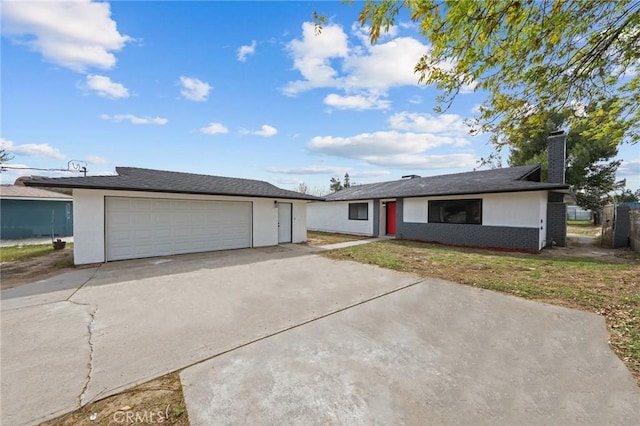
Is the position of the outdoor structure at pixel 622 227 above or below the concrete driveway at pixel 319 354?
above

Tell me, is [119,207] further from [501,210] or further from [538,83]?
[501,210]

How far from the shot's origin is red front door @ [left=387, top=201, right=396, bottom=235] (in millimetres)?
16172

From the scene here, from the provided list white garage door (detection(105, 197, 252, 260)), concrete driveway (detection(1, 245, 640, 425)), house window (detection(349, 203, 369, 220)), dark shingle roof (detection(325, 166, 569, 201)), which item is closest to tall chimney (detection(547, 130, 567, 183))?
dark shingle roof (detection(325, 166, 569, 201))

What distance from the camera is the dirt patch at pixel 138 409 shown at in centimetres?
206

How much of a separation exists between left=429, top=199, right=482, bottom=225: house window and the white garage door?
9.31 m

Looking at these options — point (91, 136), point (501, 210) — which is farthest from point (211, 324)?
point (91, 136)

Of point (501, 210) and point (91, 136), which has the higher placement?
point (91, 136)

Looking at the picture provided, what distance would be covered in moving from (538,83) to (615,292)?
4701mm

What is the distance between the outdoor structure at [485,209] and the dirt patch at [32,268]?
13.9 m

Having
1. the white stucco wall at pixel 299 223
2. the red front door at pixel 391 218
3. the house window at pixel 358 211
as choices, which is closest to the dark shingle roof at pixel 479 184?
the house window at pixel 358 211

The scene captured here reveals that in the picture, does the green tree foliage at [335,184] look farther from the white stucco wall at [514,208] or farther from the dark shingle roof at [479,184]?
the white stucco wall at [514,208]

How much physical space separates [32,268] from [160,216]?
3592 mm

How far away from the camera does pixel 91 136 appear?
12438 mm

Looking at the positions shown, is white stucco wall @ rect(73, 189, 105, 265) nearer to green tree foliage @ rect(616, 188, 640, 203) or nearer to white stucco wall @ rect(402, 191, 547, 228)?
white stucco wall @ rect(402, 191, 547, 228)
